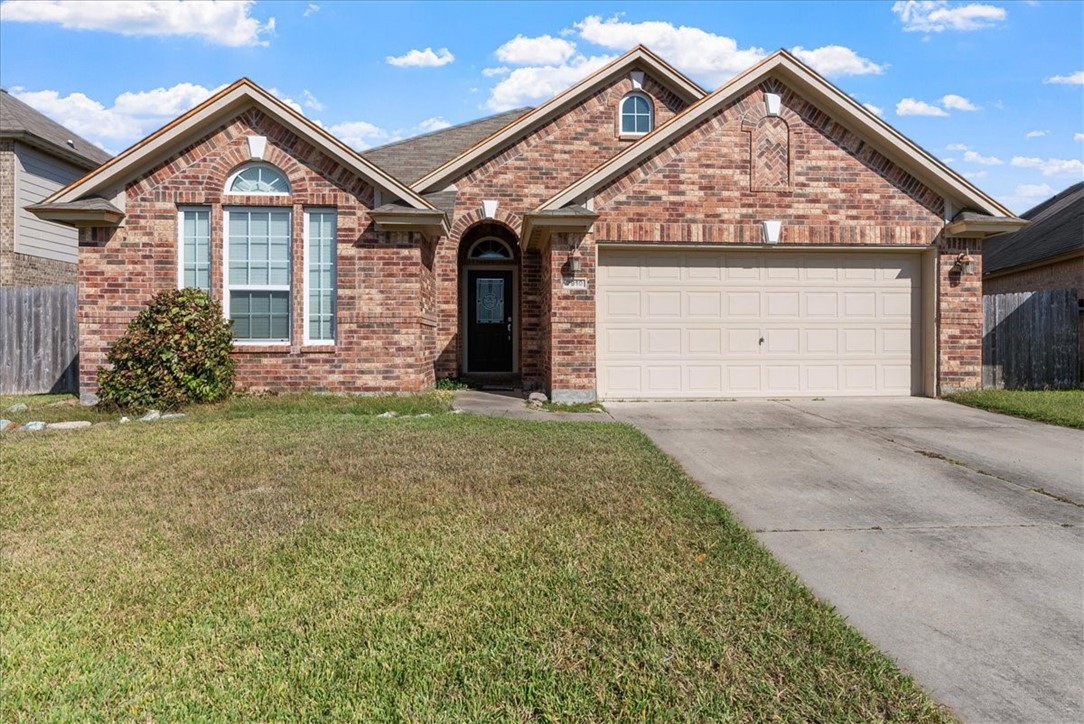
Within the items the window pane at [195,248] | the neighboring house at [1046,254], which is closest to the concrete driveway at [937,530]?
the window pane at [195,248]

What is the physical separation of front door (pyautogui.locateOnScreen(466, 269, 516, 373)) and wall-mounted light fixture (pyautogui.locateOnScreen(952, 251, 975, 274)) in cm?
828

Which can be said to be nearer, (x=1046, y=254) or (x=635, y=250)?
(x=635, y=250)

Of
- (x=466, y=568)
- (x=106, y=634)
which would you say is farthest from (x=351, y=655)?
(x=106, y=634)

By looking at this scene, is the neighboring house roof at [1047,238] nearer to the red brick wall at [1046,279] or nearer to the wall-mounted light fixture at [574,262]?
the red brick wall at [1046,279]

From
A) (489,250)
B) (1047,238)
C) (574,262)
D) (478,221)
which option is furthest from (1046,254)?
(478,221)

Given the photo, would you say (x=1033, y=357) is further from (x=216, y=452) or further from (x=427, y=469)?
(x=216, y=452)

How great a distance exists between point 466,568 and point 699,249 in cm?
845

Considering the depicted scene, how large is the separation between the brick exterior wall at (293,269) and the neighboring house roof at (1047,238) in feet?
48.2

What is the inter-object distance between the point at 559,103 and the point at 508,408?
6920 millimetres

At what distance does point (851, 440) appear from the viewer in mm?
7730

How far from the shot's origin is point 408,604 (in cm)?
330

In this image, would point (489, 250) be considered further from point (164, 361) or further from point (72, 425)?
point (72, 425)

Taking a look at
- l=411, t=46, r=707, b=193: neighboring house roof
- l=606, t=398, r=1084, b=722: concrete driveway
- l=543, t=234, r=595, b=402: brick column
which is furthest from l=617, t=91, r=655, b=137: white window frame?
l=606, t=398, r=1084, b=722: concrete driveway

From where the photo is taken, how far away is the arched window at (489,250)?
1434 cm
